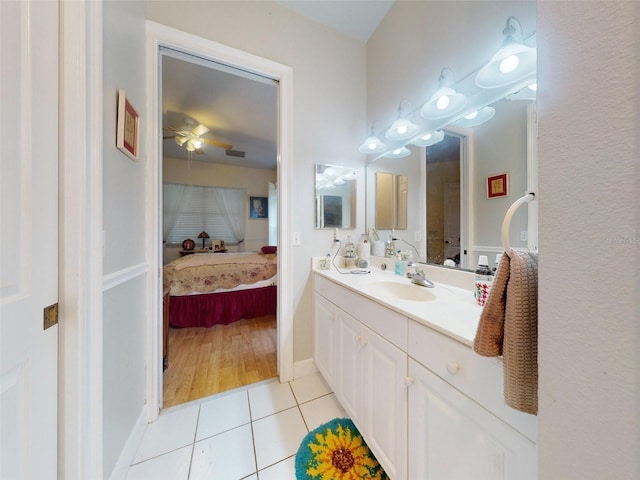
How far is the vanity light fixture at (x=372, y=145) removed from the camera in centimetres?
177

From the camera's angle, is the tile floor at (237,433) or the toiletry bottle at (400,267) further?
the toiletry bottle at (400,267)

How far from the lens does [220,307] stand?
269 centimetres

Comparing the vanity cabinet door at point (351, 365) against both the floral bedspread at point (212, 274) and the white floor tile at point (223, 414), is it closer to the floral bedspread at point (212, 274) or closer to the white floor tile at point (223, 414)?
the white floor tile at point (223, 414)

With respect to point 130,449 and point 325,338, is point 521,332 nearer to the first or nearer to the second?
point 325,338

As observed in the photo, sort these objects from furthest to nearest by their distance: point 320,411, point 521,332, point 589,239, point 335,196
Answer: point 335,196, point 320,411, point 521,332, point 589,239

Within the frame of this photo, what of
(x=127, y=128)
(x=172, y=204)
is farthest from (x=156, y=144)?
(x=172, y=204)

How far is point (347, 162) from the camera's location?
1929 millimetres

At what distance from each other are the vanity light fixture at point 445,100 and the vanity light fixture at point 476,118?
0.06 meters

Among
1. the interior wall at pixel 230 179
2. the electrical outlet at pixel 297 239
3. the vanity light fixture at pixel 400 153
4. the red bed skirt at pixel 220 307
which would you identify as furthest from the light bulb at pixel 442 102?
the interior wall at pixel 230 179

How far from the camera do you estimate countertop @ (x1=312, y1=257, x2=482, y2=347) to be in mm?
704

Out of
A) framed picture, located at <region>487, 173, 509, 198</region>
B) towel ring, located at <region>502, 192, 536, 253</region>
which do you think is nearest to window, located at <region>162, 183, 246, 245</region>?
framed picture, located at <region>487, 173, 509, 198</region>

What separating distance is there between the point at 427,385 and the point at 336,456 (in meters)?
0.73

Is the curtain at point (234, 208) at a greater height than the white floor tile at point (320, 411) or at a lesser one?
greater

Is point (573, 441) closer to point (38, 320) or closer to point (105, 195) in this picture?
point (38, 320)
